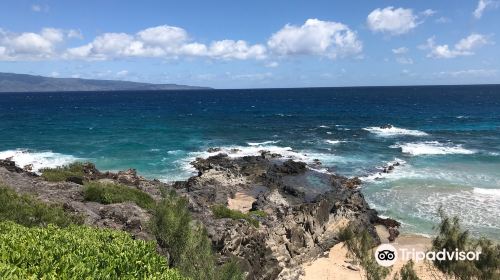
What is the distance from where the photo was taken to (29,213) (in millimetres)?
17750

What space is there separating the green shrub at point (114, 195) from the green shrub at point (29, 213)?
6.57 meters

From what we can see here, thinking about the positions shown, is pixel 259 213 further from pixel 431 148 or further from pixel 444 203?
pixel 431 148

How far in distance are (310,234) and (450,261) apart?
39.6 ft

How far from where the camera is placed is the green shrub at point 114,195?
2550cm

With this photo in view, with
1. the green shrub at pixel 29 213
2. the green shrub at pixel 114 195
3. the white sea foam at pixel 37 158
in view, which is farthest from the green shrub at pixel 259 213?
the white sea foam at pixel 37 158

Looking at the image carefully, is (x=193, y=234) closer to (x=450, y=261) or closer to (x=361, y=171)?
(x=450, y=261)

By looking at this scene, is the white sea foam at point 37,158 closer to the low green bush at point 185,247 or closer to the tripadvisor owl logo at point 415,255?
the low green bush at point 185,247

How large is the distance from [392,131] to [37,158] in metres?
64.4

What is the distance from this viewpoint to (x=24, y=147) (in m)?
65.9

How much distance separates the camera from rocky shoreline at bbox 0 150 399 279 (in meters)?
22.3

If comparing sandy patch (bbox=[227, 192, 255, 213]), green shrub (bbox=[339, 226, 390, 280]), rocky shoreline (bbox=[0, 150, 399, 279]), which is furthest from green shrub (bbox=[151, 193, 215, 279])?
sandy patch (bbox=[227, 192, 255, 213])

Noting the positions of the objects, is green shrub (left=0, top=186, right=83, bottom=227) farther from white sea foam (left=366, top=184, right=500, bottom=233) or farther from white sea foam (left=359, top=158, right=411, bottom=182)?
white sea foam (left=359, top=158, right=411, bottom=182)

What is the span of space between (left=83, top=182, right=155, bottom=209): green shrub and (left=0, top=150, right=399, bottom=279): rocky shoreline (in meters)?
0.73

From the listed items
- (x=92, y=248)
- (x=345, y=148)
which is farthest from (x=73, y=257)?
(x=345, y=148)
